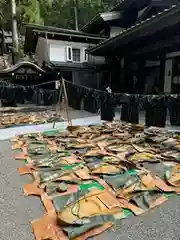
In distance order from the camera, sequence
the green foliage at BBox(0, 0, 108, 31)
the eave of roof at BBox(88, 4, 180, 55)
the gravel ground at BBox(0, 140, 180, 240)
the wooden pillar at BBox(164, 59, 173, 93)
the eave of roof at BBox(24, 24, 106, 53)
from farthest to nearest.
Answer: the green foliage at BBox(0, 0, 108, 31) < the eave of roof at BBox(24, 24, 106, 53) < the wooden pillar at BBox(164, 59, 173, 93) < the eave of roof at BBox(88, 4, 180, 55) < the gravel ground at BBox(0, 140, 180, 240)

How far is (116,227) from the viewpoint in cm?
211

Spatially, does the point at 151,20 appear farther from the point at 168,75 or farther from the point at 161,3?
the point at 161,3

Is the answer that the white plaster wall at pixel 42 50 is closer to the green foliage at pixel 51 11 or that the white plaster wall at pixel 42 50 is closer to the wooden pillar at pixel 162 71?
the green foliage at pixel 51 11

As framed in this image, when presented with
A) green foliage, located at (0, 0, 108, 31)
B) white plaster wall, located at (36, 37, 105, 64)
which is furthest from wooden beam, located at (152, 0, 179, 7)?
green foliage, located at (0, 0, 108, 31)

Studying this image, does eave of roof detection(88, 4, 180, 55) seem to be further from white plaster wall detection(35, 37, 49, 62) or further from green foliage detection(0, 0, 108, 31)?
green foliage detection(0, 0, 108, 31)

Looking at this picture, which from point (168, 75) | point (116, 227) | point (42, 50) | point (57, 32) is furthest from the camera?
point (42, 50)

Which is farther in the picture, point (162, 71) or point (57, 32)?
point (57, 32)

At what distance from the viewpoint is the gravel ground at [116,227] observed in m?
2.02

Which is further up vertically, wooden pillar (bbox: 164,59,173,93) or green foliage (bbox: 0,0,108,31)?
green foliage (bbox: 0,0,108,31)

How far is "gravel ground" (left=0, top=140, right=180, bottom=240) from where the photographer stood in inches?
79.4

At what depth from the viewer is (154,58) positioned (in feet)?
32.0

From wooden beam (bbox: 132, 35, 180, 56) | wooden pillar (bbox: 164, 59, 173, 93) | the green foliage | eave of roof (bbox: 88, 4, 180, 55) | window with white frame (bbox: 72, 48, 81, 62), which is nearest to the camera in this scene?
eave of roof (bbox: 88, 4, 180, 55)

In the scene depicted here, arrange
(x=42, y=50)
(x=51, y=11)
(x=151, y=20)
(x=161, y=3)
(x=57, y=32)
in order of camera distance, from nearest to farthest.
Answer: (x=151, y=20), (x=161, y=3), (x=57, y=32), (x=42, y=50), (x=51, y=11)

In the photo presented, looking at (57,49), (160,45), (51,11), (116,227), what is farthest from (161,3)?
(51,11)
